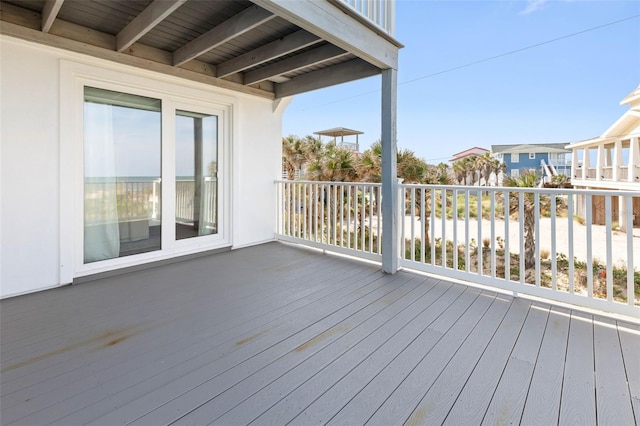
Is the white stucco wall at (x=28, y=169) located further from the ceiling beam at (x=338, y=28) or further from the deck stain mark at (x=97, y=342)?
the ceiling beam at (x=338, y=28)

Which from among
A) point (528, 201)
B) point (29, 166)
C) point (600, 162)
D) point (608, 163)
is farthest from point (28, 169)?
point (608, 163)

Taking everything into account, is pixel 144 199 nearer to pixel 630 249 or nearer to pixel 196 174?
pixel 196 174

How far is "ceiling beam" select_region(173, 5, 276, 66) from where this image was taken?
249 centimetres

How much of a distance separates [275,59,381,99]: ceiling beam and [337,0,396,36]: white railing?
394 mm

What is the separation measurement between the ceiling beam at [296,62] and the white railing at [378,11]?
1.27 feet

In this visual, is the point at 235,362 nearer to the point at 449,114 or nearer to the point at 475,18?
the point at 475,18

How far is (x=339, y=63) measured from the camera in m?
3.64

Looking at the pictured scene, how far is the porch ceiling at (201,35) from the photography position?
8.12 feet

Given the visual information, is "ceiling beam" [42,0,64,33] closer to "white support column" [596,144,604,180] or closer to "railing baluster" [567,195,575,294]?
"railing baluster" [567,195,575,294]

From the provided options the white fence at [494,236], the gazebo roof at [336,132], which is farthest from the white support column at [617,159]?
the gazebo roof at [336,132]

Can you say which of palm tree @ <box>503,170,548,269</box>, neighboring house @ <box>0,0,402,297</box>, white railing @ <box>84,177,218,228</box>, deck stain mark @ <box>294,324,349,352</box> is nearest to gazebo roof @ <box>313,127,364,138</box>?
palm tree @ <box>503,170,548,269</box>

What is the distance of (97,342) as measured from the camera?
188 centimetres

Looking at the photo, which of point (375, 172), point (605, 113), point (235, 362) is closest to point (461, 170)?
point (605, 113)

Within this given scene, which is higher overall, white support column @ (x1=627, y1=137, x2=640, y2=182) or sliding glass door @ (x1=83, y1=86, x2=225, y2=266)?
white support column @ (x1=627, y1=137, x2=640, y2=182)
